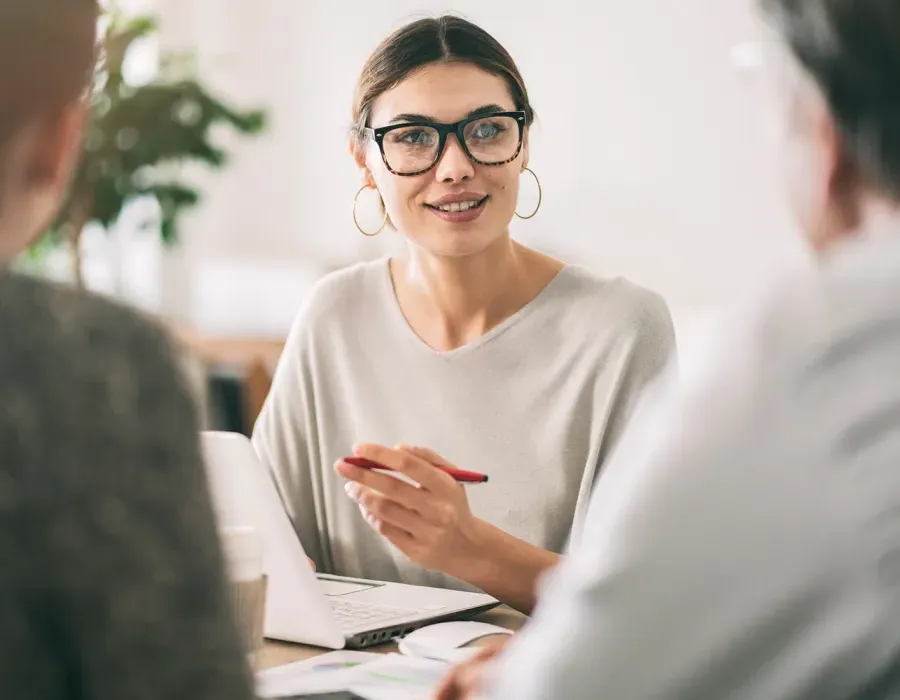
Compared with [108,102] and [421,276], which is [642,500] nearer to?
[421,276]

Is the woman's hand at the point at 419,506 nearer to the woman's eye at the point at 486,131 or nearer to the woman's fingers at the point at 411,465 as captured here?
the woman's fingers at the point at 411,465

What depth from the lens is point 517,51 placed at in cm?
434

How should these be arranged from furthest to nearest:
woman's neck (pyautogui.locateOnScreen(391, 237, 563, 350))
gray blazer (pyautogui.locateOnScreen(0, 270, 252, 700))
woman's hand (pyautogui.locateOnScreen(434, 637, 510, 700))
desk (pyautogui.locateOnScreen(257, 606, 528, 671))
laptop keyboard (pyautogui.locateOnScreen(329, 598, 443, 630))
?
woman's neck (pyautogui.locateOnScreen(391, 237, 563, 350)) < laptop keyboard (pyautogui.locateOnScreen(329, 598, 443, 630)) < desk (pyautogui.locateOnScreen(257, 606, 528, 671)) < woman's hand (pyautogui.locateOnScreen(434, 637, 510, 700)) < gray blazer (pyautogui.locateOnScreen(0, 270, 252, 700))

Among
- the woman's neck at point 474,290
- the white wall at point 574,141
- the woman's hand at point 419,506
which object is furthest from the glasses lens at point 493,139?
the white wall at point 574,141

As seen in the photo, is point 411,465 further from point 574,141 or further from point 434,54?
point 574,141

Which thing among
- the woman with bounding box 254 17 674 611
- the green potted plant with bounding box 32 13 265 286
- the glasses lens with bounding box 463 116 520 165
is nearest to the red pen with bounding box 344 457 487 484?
the woman with bounding box 254 17 674 611

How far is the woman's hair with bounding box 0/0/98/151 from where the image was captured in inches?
23.4

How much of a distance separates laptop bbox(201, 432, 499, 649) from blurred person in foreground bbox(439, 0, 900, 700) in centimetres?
59

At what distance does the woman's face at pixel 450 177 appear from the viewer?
1.82 m

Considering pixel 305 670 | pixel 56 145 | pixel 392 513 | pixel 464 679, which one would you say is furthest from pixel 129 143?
pixel 56 145

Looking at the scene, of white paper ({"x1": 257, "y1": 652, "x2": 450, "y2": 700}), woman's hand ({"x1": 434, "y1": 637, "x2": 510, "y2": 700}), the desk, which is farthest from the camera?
the desk

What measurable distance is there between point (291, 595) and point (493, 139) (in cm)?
87

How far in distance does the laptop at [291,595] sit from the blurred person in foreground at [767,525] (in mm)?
592

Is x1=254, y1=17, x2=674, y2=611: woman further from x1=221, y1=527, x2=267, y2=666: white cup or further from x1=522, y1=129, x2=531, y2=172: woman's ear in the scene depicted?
x1=221, y1=527, x2=267, y2=666: white cup
